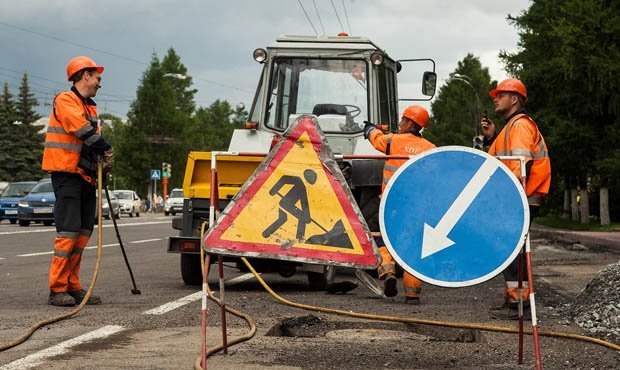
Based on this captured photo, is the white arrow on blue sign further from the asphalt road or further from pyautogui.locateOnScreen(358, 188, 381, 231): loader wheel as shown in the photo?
pyautogui.locateOnScreen(358, 188, 381, 231): loader wheel

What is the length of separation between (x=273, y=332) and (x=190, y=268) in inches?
166

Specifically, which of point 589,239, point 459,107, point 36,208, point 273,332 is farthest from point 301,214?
point 459,107

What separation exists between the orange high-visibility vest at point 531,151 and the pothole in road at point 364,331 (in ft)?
5.21

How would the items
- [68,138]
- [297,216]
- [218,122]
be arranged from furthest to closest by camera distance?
[218,122], [68,138], [297,216]

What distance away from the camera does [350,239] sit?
6.05 m

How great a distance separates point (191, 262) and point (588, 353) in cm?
591

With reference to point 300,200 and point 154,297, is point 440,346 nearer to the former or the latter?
point 300,200

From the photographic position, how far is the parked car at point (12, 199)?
39.8 meters

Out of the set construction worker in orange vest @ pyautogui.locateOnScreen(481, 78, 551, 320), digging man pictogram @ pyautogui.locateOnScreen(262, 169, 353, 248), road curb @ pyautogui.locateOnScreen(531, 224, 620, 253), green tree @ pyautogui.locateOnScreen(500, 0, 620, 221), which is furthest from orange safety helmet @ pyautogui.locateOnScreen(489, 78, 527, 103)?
green tree @ pyautogui.locateOnScreen(500, 0, 620, 221)

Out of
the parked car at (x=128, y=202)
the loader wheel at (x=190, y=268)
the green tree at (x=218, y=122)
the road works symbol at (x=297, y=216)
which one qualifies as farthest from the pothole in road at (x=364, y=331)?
the green tree at (x=218, y=122)

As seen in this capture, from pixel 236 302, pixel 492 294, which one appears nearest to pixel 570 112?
pixel 492 294

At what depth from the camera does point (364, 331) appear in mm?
8008

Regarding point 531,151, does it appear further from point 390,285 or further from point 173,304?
point 173,304

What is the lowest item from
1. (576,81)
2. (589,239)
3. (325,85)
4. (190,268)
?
(589,239)
